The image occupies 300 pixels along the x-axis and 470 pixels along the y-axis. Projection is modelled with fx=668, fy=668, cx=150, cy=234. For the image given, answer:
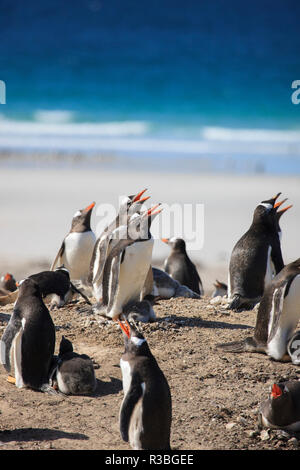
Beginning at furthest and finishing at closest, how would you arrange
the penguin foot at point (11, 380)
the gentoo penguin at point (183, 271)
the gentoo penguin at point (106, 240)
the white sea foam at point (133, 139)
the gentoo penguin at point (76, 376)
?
the white sea foam at point (133, 139) → the gentoo penguin at point (183, 271) → the gentoo penguin at point (106, 240) → the penguin foot at point (11, 380) → the gentoo penguin at point (76, 376)

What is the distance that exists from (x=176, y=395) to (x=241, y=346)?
997mm

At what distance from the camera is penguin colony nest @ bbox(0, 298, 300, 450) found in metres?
4.20

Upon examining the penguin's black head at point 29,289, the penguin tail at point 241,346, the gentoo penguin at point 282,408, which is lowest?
the gentoo penguin at point 282,408

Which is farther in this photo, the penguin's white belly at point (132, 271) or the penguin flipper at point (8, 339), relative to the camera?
the penguin's white belly at point (132, 271)

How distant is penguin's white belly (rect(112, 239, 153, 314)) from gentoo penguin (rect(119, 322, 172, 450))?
219cm

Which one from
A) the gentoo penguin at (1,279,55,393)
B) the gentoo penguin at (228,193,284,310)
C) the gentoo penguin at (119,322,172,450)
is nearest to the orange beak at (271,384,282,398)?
the gentoo penguin at (119,322,172,450)

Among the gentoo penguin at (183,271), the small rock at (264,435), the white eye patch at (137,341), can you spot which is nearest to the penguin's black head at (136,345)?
the white eye patch at (137,341)

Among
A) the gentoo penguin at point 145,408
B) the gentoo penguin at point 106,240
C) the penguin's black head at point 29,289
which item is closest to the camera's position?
the gentoo penguin at point 145,408

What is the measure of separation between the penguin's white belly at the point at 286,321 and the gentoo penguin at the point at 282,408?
105 centimetres

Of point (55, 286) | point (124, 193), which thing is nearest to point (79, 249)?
point (55, 286)

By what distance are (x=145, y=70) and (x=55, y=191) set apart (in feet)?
198

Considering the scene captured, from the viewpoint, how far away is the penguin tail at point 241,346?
5.55 metres

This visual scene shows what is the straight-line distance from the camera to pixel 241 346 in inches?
221

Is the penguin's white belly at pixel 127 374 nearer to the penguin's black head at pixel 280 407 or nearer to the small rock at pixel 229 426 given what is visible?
the small rock at pixel 229 426
